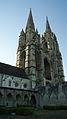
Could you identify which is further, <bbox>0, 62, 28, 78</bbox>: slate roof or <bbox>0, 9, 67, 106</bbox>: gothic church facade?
<bbox>0, 62, 28, 78</bbox>: slate roof

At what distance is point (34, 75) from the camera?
41.7m

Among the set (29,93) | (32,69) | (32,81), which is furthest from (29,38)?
(29,93)

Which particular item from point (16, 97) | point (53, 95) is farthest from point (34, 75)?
point (16, 97)

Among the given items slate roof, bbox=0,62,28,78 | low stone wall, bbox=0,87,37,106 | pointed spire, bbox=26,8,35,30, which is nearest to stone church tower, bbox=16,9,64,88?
pointed spire, bbox=26,8,35,30

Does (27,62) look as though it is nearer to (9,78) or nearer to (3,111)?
(9,78)

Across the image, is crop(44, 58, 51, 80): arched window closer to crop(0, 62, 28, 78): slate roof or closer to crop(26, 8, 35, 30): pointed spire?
crop(0, 62, 28, 78): slate roof

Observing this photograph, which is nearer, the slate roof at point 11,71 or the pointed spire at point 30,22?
the slate roof at point 11,71

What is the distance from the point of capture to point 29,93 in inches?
1438

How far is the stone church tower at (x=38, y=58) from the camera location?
43459 millimetres

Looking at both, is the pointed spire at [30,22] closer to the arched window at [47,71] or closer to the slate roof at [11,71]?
the arched window at [47,71]

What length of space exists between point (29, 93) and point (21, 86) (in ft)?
14.0

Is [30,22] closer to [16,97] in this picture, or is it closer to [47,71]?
[47,71]

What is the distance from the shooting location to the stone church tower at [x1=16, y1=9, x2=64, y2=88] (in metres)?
43.5

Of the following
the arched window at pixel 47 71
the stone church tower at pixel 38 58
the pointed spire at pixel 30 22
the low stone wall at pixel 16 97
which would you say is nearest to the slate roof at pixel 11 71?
the stone church tower at pixel 38 58
